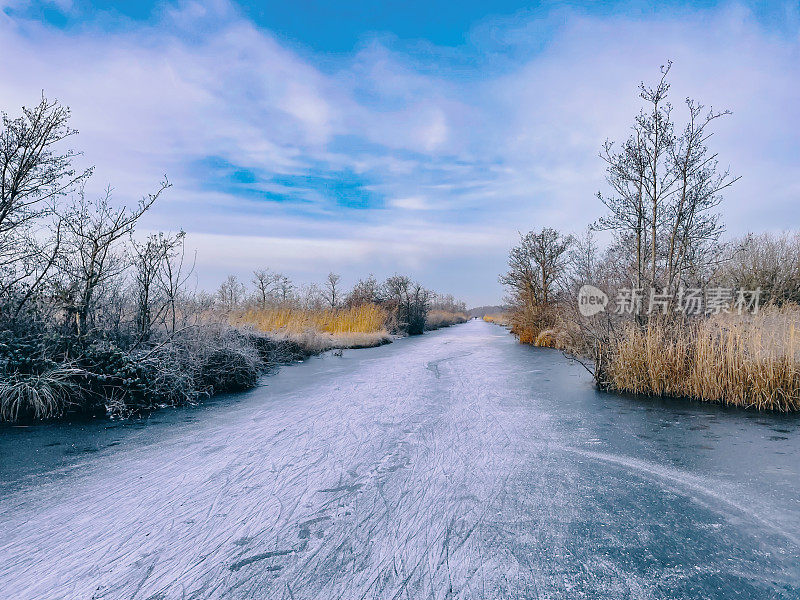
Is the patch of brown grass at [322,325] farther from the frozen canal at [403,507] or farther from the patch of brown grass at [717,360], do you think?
the patch of brown grass at [717,360]

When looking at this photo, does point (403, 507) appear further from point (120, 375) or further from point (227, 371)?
point (227, 371)

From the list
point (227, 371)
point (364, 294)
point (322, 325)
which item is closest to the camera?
point (227, 371)

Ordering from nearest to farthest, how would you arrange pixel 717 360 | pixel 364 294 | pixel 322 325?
pixel 717 360, pixel 322 325, pixel 364 294

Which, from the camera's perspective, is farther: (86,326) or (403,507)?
(86,326)

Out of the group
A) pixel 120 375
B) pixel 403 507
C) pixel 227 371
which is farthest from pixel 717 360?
pixel 120 375

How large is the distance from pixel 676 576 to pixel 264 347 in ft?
35.4

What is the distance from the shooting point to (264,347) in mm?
11516

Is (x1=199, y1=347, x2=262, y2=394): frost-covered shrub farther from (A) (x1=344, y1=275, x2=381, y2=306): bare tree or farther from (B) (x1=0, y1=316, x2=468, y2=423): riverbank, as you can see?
(A) (x1=344, y1=275, x2=381, y2=306): bare tree

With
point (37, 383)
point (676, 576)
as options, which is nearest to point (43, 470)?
point (37, 383)

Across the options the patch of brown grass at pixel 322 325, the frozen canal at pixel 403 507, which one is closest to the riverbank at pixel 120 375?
the frozen canal at pixel 403 507

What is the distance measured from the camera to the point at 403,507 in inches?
111

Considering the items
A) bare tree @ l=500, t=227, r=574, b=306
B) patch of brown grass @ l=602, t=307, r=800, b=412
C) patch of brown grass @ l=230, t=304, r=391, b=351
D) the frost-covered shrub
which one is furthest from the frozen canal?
bare tree @ l=500, t=227, r=574, b=306

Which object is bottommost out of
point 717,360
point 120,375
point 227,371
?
point 227,371

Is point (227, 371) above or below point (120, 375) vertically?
below
